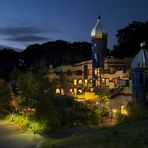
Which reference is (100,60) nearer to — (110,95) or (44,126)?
(110,95)

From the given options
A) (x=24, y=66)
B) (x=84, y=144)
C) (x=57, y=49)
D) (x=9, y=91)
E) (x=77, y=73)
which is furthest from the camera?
(x=57, y=49)

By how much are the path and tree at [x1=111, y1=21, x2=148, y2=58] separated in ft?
124

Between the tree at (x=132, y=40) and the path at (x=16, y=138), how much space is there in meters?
37.7

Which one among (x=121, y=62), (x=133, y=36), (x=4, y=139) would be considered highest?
(x=133, y=36)

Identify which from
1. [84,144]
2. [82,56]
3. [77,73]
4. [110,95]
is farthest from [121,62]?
[84,144]

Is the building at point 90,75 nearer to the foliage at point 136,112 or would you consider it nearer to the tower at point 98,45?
the tower at point 98,45

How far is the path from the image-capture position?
33.6 m

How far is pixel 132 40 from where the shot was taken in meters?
79.8

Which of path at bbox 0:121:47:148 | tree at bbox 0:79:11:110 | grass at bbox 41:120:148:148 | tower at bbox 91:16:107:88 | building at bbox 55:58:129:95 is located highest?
tower at bbox 91:16:107:88

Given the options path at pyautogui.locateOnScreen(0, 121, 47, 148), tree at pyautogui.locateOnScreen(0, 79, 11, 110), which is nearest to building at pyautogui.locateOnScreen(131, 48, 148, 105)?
path at pyautogui.locateOnScreen(0, 121, 47, 148)

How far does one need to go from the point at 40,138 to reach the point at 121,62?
35265 mm

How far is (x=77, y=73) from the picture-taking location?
7562 centimetres

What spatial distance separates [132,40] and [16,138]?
46.5m

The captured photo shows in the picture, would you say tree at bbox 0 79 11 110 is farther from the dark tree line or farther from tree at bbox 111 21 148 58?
the dark tree line
